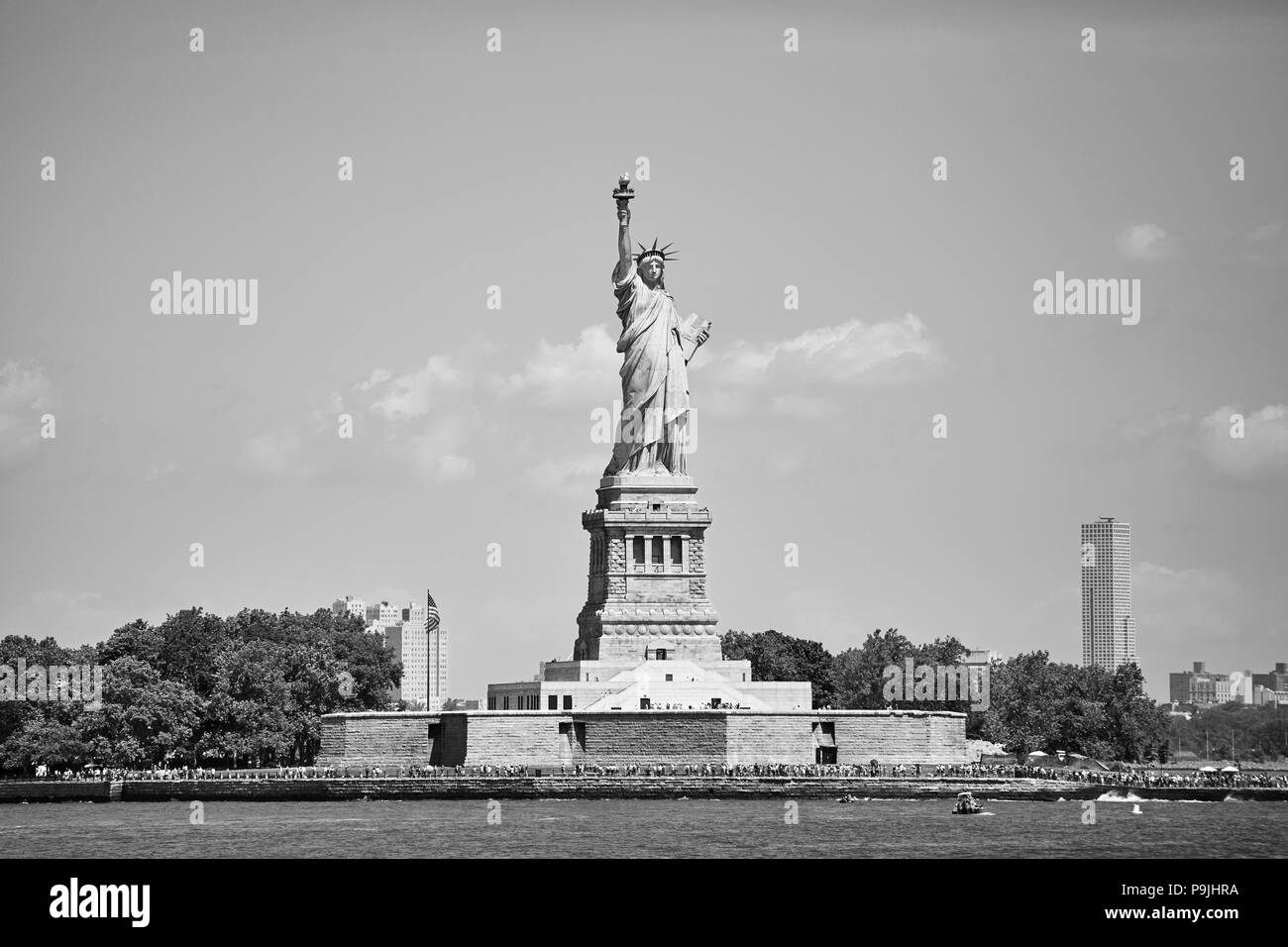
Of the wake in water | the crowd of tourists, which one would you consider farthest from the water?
the crowd of tourists

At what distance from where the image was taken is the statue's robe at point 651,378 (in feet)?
347

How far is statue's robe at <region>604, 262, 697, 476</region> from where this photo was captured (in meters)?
106

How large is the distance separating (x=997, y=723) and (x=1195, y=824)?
127ft

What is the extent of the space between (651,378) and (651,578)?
28.5 feet

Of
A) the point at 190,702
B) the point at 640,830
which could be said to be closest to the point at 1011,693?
the point at 190,702

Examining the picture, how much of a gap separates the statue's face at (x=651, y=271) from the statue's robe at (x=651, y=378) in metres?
0.29

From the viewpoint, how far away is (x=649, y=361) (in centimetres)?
10562

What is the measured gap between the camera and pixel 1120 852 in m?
72.2

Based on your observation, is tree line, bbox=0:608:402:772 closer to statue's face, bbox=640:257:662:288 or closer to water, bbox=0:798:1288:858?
water, bbox=0:798:1288:858

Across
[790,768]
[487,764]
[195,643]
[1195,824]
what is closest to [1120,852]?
[1195,824]

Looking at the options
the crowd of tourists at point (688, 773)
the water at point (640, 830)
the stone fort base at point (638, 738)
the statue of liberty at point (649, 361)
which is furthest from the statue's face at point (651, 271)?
the water at point (640, 830)

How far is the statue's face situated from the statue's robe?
0.94 feet
